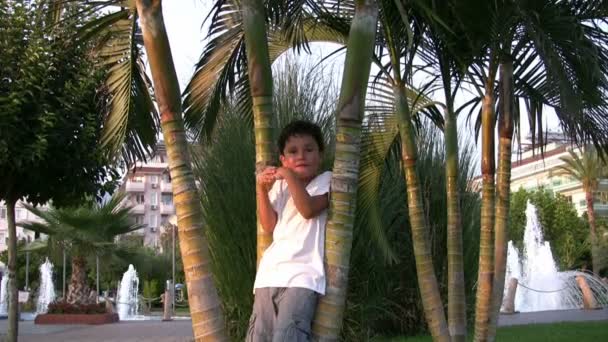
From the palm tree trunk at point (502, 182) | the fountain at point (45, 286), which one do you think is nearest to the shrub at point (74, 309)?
the palm tree trunk at point (502, 182)

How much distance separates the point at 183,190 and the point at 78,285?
1932 centimetres

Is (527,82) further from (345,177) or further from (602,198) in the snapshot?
(602,198)

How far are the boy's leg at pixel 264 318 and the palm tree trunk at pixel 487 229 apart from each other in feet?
9.10

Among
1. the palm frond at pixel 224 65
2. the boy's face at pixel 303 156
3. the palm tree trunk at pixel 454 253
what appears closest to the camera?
the boy's face at pixel 303 156

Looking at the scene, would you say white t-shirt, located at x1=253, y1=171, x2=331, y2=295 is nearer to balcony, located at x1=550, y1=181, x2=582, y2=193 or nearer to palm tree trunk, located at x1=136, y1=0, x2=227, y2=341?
palm tree trunk, located at x1=136, y1=0, x2=227, y2=341

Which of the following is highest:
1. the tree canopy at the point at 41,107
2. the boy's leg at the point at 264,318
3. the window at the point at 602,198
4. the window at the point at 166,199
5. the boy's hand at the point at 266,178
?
the window at the point at 166,199

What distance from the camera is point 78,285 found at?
21.0m

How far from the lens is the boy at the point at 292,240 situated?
2777 mm

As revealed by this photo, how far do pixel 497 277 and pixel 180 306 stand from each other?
122 feet

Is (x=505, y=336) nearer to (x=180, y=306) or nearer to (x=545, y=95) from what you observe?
(x=545, y=95)

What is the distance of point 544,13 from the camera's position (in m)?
4.30

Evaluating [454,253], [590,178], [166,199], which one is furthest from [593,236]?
[166,199]

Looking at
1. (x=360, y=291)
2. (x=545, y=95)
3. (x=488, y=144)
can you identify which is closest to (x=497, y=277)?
(x=488, y=144)

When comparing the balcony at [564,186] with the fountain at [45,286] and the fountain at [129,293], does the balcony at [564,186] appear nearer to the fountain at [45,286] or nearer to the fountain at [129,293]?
the fountain at [129,293]
